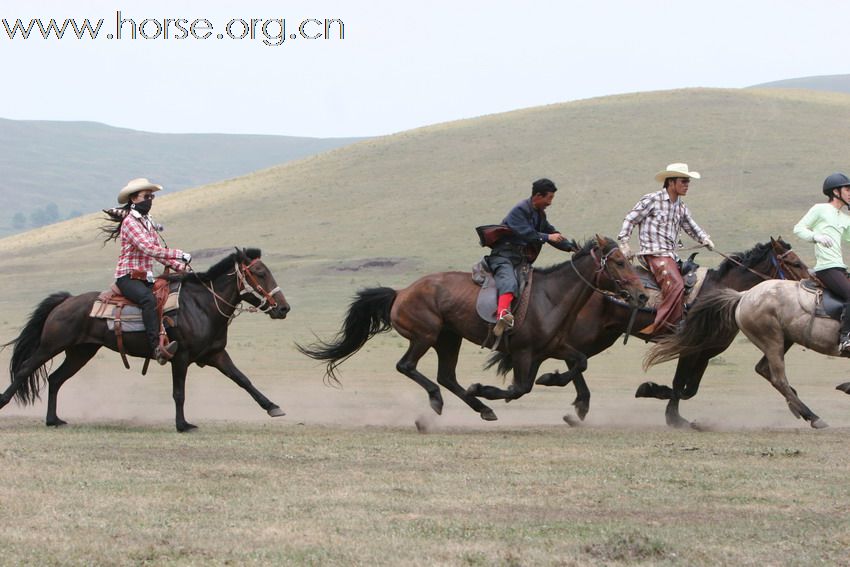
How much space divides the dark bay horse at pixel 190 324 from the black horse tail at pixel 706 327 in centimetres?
373

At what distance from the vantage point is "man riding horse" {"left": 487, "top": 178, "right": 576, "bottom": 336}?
1255cm

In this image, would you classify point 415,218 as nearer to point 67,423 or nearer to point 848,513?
point 67,423

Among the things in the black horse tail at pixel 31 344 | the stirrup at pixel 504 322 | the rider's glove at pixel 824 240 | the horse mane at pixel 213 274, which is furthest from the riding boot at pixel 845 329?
the black horse tail at pixel 31 344

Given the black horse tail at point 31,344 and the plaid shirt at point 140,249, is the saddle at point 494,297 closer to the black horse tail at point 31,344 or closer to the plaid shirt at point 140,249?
the plaid shirt at point 140,249

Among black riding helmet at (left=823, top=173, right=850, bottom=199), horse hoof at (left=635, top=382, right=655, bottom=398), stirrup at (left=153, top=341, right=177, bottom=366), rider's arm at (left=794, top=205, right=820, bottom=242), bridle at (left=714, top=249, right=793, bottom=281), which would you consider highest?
black riding helmet at (left=823, top=173, right=850, bottom=199)

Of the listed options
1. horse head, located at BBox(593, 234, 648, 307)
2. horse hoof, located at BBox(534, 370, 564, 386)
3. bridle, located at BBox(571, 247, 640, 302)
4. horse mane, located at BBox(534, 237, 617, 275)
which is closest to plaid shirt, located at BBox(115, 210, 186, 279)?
horse mane, located at BBox(534, 237, 617, 275)

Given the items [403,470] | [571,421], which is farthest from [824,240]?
[403,470]

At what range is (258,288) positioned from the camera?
12.9 m

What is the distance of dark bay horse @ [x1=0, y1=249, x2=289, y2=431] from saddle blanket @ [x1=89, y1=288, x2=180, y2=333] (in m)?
0.07

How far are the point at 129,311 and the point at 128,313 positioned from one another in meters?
0.02

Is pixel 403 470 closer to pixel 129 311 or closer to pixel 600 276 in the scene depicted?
pixel 600 276

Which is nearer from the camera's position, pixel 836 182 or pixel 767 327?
pixel 836 182

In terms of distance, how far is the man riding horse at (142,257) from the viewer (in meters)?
12.6

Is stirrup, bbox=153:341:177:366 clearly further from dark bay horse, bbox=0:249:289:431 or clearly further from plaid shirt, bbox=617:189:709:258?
plaid shirt, bbox=617:189:709:258
